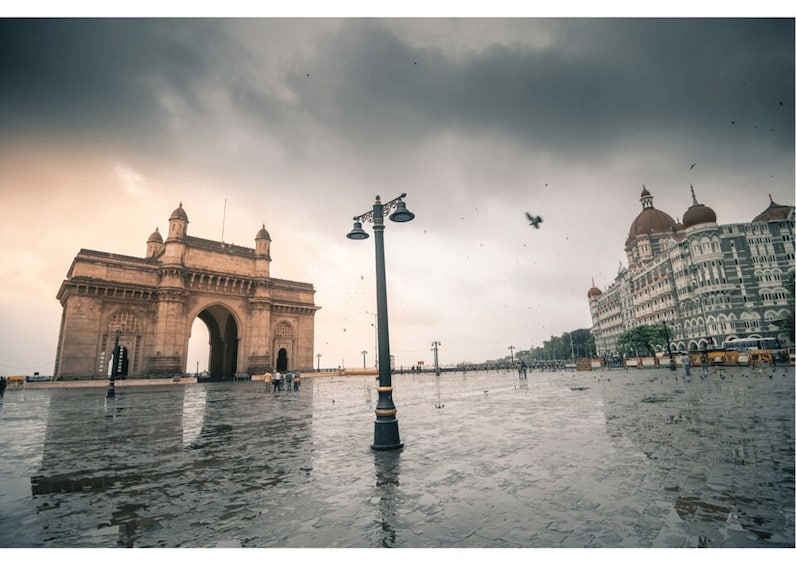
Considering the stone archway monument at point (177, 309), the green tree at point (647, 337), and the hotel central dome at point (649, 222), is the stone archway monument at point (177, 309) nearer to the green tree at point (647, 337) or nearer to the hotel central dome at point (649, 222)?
the green tree at point (647, 337)

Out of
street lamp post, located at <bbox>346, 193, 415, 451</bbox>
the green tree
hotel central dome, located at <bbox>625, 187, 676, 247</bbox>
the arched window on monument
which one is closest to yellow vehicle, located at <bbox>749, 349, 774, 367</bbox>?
the green tree

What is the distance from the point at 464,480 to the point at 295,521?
2.08 meters

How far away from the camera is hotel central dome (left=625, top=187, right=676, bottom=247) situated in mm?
80062

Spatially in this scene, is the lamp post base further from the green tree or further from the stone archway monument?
A: the green tree

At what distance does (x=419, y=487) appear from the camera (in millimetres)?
4473

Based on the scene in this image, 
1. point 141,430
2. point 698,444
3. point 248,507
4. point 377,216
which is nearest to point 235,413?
point 141,430

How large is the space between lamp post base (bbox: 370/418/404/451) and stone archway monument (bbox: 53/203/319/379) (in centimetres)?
3535

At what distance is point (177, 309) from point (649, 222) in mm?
86286

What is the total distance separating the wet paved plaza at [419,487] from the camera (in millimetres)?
3273

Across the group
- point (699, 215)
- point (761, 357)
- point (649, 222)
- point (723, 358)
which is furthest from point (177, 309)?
point (649, 222)

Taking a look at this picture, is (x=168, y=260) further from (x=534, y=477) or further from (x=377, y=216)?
(x=534, y=477)

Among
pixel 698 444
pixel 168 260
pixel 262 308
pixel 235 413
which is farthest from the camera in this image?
pixel 262 308

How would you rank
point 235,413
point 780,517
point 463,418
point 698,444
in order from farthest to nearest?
1. point 235,413
2. point 463,418
3. point 698,444
4. point 780,517

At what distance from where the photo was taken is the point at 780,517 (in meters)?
3.42
